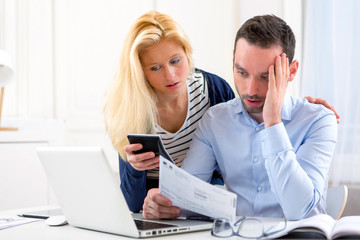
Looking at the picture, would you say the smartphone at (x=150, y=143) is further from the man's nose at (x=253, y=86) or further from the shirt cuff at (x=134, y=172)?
the shirt cuff at (x=134, y=172)

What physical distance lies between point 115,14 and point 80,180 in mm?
2574

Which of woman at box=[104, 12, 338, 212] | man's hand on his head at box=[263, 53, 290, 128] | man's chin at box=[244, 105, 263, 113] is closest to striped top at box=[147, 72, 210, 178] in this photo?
woman at box=[104, 12, 338, 212]

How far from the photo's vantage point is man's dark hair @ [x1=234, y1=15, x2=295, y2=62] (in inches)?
61.9

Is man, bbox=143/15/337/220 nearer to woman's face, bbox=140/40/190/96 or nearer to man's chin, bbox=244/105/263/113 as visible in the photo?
man's chin, bbox=244/105/263/113

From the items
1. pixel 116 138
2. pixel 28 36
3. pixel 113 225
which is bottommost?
pixel 113 225

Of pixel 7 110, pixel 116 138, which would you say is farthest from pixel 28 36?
pixel 116 138

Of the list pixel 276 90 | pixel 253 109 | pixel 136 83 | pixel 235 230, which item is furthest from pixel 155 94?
pixel 235 230

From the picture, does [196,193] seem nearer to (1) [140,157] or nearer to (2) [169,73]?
(1) [140,157]

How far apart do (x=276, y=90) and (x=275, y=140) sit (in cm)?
16

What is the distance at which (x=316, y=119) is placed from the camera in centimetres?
162

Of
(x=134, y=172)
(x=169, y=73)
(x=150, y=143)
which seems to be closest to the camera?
(x=150, y=143)

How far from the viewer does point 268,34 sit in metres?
1.58

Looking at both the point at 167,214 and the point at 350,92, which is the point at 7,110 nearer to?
the point at 350,92

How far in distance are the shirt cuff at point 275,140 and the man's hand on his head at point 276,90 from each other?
33 millimetres
